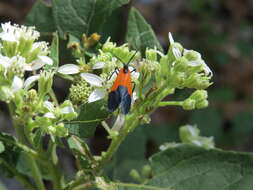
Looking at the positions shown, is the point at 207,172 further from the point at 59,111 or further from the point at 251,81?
the point at 251,81

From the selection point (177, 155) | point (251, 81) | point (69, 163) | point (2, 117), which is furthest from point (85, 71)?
point (251, 81)

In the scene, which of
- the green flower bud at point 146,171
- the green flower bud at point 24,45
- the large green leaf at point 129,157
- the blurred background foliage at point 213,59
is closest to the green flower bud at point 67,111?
the green flower bud at point 24,45

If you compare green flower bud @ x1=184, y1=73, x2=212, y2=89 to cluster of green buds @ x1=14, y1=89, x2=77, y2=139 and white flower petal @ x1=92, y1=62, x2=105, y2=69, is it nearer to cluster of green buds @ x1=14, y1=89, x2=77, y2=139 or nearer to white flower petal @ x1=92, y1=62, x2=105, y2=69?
white flower petal @ x1=92, y1=62, x2=105, y2=69

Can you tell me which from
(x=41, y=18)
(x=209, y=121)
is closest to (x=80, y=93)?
(x=41, y=18)

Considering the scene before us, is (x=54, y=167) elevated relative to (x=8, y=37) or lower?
lower

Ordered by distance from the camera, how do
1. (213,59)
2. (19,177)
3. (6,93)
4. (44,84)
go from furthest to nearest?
(213,59), (19,177), (44,84), (6,93)

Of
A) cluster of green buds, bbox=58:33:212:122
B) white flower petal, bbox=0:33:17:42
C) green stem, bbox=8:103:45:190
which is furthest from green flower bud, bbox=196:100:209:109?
white flower petal, bbox=0:33:17:42

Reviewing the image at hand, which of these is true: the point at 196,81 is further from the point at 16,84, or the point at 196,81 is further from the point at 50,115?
the point at 16,84
